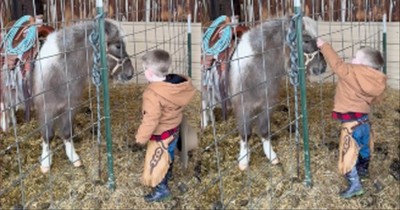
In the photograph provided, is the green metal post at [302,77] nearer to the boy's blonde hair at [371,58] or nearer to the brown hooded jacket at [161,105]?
the boy's blonde hair at [371,58]

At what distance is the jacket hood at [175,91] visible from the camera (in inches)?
108

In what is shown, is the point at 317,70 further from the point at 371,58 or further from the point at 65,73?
the point at 65,73

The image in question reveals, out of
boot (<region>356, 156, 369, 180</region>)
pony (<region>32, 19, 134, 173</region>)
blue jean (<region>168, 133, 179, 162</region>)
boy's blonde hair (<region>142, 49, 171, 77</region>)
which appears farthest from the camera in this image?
boot (<region>356, 156, 369, 180</region>)

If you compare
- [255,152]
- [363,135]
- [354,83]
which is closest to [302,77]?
[354,83]

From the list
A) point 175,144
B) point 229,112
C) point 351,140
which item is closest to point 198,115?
Result: point 229,112

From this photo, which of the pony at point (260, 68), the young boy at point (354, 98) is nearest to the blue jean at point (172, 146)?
the pony at point (260, 68)

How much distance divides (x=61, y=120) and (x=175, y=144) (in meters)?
0.72

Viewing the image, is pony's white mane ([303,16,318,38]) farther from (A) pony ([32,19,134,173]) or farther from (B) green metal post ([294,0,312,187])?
(A) pony ([32,19,134,173])

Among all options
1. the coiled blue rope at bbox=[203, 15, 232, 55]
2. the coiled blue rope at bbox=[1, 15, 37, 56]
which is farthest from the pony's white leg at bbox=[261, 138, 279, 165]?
the coiled blue rope at bbox=[1, 15, 37, 56]

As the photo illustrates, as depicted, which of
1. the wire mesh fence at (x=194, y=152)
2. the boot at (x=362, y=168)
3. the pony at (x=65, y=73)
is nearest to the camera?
the wire mesh fence at (x=194, y=152)

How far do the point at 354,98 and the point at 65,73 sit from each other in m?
1.48

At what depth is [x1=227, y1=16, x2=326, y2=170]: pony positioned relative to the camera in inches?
123

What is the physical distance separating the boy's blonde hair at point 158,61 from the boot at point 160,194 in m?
0.56

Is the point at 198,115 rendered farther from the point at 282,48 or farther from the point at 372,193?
the point at 372,193
